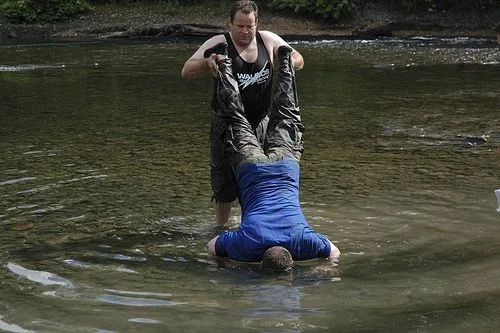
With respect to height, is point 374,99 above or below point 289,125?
below

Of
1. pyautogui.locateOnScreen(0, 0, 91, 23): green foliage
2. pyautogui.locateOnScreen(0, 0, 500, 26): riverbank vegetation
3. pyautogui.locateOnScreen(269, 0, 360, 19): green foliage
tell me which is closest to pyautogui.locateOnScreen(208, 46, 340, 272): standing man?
pyautogui.locateOnScreen(0, 0, 500, 26): riverbank vegetation

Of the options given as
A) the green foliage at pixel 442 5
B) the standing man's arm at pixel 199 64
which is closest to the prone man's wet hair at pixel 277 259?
the standing man's arm at pixel 199 64

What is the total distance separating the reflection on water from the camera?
4820 mm

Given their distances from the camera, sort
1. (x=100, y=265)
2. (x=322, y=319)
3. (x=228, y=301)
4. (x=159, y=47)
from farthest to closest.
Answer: (x=159, y=47)
(x=100, y=265)
(x=228, y=301)
(x=322, y=319)

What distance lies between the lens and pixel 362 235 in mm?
6574

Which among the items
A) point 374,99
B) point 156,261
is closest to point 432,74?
point 374,99

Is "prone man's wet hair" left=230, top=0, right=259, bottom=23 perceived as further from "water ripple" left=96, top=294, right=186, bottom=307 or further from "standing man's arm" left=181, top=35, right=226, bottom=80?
"water ripple" left=96, top=294, right=186, bottom=307

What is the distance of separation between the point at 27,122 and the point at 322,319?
8673mm

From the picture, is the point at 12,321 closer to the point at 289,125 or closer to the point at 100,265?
the point at 100,265

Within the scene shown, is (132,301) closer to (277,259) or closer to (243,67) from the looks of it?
(277,259)

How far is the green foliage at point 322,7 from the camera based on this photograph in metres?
31.2

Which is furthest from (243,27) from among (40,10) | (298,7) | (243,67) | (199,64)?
(40,10)

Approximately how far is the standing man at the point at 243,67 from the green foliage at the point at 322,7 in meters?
25.2

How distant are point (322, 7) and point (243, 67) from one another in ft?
84.7
